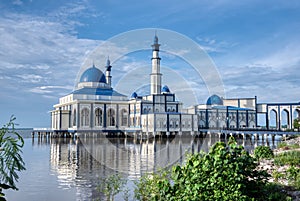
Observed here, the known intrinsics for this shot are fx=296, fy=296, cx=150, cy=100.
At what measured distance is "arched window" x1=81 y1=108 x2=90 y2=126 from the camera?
190 ft

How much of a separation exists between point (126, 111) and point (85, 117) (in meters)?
8.72

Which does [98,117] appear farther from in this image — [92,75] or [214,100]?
[214,100]

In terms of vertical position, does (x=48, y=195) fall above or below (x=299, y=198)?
below

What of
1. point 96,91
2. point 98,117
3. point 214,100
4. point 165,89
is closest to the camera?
point 96,91

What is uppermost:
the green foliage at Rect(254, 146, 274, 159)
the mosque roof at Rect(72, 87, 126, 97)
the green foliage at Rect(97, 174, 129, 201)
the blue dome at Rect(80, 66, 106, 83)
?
the blue dome at Rect(80, 66, 106, 83)

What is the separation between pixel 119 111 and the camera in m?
61.2

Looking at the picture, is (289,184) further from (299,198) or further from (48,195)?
(48,195)

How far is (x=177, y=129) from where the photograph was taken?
5925cm

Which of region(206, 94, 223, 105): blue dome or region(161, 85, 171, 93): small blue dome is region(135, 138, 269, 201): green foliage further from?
region(206, 94, 223, 105): blue dome

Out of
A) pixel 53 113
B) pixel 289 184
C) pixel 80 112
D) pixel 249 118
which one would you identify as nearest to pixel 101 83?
pixel 80 112

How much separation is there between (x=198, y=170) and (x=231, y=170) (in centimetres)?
64

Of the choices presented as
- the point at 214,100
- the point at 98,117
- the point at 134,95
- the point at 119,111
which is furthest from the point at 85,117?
the point at 214,100

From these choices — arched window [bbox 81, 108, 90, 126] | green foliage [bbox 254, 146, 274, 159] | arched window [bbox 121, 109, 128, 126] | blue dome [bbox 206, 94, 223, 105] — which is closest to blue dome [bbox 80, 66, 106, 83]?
arched window [bbox 81, 108, 90, 126]

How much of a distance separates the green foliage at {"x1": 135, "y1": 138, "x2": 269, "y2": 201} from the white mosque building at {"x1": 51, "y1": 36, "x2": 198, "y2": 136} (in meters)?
50.1
